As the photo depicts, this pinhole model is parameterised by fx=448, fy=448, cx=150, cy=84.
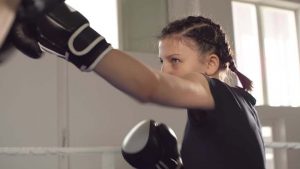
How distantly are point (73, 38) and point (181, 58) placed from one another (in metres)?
0.38

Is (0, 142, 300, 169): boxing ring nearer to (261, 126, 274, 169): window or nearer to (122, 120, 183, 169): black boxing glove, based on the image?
(122, 120, 183, 169): black boxing glove

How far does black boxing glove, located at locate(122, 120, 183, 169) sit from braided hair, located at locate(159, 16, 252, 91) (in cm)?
31

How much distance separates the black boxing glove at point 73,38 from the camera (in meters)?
0.65

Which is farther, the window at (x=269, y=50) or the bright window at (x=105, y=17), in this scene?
the window at (x=269, y=50)

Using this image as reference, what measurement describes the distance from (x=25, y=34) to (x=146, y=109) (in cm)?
220

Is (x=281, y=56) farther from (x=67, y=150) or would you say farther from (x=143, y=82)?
(x=143, y=82)

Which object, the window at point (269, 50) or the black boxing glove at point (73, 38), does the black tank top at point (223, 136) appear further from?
the window at point (269, 50)

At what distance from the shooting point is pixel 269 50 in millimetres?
3779

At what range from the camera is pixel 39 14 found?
638mm

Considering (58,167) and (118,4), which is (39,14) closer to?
(58,167)

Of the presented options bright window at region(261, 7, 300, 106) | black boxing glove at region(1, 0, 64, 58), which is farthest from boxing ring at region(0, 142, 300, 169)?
bright window at region(261, 7, 300, 106)

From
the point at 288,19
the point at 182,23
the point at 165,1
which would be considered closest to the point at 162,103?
the point at 182,23

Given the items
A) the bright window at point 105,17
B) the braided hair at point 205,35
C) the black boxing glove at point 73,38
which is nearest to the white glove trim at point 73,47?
the black boxing glove at point 73,38

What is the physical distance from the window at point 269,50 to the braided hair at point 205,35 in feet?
8.17
